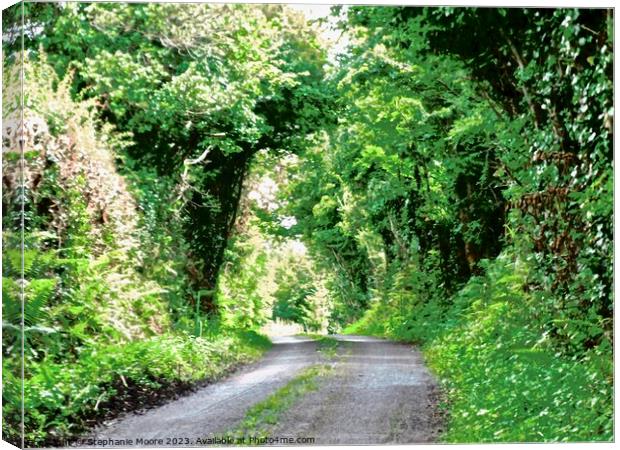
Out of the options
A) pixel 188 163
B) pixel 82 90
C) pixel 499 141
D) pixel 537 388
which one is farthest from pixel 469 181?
pixel 82 90

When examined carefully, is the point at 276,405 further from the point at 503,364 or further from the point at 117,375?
the point at 503,364

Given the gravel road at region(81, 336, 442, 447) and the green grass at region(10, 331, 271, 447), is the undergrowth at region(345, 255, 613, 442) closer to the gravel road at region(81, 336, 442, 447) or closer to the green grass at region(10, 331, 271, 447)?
the gravel road at region(81, 336, 442, 447)

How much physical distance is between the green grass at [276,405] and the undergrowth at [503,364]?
1.88ft

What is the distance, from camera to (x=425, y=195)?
9.13 m

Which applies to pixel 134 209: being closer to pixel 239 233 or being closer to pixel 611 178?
pixel 239 233

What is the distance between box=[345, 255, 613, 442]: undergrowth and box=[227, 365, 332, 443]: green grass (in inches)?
22.6

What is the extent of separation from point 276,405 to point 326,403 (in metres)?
0.42

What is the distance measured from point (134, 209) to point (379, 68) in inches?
96.8

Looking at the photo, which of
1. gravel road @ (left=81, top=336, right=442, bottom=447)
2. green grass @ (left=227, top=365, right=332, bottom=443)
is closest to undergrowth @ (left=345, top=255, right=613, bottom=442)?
gravel road @ (left=81, top=336, right=442, bottom=447)

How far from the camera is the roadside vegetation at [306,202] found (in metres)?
8.11

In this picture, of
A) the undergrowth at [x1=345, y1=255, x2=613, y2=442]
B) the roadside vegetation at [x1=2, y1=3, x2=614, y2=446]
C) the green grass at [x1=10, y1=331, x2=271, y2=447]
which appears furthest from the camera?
the roadside vegetation at [x1=2, y1=3, x2=614, y2=446]

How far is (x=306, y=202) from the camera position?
903cm

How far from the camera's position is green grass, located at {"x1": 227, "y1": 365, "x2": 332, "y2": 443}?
7.97m

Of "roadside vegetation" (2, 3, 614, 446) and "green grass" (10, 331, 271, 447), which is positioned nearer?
"green grass" (10, 331, 271, 447)
